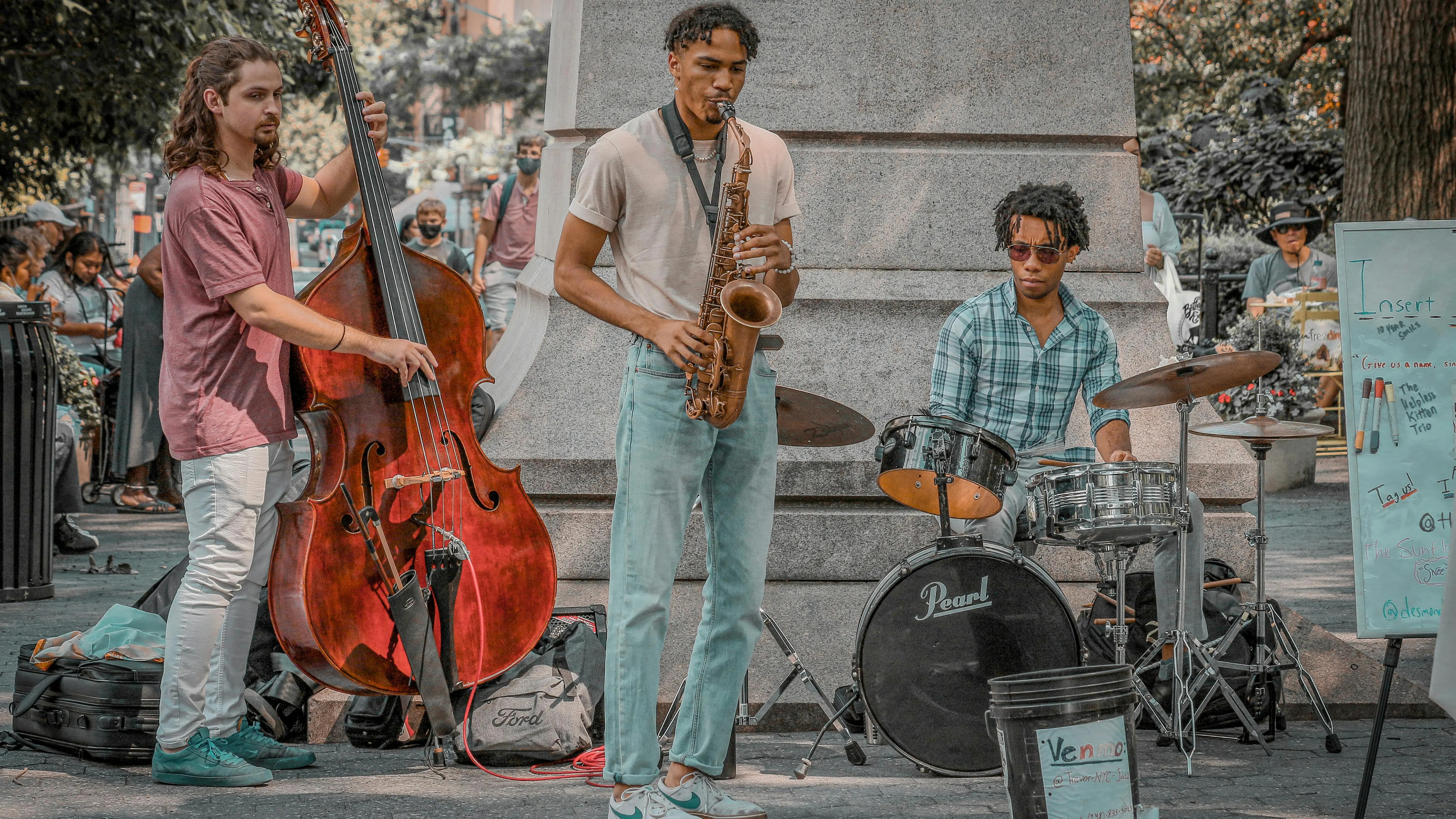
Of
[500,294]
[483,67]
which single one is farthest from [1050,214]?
[483,67]

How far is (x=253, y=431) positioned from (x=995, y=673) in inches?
94.9

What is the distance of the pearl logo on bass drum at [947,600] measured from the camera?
471 centimetres

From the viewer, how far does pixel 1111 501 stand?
462cm

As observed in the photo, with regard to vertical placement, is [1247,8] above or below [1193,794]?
above

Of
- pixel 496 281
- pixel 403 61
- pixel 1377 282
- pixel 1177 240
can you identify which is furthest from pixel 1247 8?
pixel 403 61

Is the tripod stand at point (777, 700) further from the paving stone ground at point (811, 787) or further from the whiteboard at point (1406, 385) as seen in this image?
the whiteboard at point (1406, 385)

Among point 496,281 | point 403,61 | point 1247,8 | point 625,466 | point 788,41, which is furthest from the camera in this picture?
point 403,61

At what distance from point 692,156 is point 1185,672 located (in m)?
2.60

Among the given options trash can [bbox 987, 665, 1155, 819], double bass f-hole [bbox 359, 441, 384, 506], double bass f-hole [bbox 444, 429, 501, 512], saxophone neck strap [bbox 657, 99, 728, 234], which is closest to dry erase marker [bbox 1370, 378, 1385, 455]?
trash can [bbox 987, 665, 1155, 819]

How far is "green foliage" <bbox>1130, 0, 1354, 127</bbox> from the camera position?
22.5m

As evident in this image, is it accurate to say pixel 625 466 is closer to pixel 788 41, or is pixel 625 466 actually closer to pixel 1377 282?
pixel 1377 282

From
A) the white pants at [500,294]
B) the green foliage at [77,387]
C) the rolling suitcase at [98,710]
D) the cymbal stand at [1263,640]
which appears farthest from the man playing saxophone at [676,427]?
the white pants at [500,294]

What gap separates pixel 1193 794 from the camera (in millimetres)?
4527

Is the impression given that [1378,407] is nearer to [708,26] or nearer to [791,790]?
[791,790]
